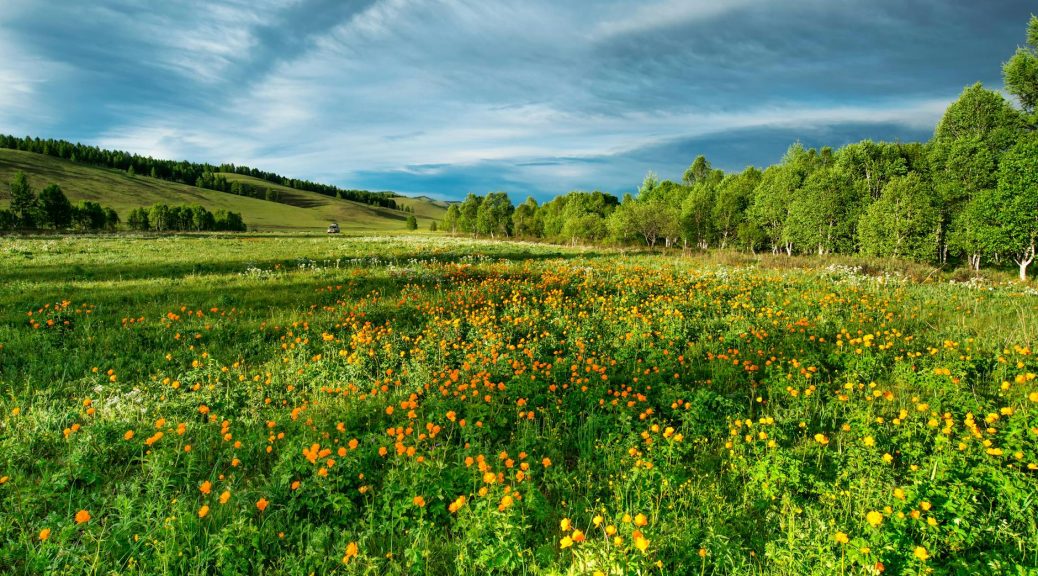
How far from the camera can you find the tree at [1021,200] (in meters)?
21.0

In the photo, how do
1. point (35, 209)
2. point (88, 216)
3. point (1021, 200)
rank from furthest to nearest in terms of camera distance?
point (88, 216), point (35, 209), point (1021, 200)

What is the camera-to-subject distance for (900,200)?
2853 centimetres

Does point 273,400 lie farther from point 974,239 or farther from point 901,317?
point 974,239

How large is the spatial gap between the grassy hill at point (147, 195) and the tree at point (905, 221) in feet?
389

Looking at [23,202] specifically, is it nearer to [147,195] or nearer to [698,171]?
[147,195]

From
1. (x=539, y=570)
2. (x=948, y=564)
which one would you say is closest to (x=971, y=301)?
(x=948, y=564)

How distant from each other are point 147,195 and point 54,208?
190 feet

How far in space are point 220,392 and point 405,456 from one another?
370cm

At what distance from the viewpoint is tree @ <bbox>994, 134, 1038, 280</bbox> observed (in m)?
21.0

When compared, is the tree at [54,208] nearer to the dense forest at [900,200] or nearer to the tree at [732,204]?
the dense forest at [900,200]

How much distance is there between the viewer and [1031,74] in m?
25.1

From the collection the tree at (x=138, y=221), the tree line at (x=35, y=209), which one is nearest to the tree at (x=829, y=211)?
the tree line at (x=35, y=209)

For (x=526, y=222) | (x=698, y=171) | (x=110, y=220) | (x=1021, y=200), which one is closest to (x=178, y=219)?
(x=110, y=220)

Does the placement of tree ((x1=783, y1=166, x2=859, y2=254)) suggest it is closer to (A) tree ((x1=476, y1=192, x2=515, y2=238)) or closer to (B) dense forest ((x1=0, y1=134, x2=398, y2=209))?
(A) tree ((x1=476, y1=192, x2=515, y2=238))
